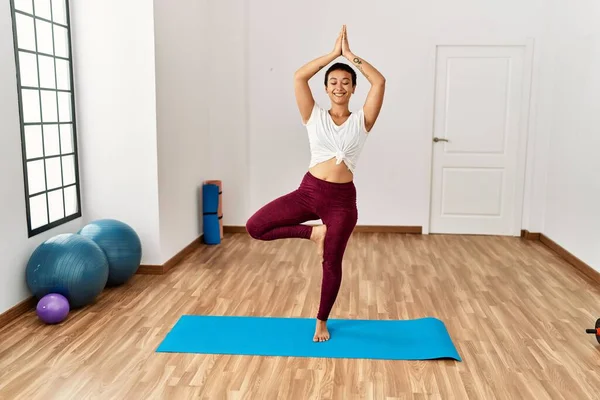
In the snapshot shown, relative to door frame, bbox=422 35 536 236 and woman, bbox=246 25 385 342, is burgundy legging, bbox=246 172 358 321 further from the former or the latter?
door frame, bbox=422 35 536 236

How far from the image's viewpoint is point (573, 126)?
5551 millimetres

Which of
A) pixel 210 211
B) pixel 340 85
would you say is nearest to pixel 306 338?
pixel 340 85

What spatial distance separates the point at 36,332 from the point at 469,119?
15.6 ft

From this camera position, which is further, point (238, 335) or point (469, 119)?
point (469, 119)

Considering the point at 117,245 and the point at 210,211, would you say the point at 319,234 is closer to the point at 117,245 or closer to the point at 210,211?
the point at 117,245

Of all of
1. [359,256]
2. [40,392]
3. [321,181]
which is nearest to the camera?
[40,392]

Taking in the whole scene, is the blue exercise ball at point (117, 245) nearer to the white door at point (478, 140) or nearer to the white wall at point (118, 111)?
the white wall at point (118, 111)

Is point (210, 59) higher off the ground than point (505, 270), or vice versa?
point (210, 59)

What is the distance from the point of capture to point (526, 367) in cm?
323

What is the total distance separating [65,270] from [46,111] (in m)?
1.21

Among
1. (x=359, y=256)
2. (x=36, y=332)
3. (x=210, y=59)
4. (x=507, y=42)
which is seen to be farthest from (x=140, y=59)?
(x=507, y=42)

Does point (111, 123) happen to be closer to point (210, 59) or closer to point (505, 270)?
point (210, 59)

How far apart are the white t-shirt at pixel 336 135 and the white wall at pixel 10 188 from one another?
1880 mm

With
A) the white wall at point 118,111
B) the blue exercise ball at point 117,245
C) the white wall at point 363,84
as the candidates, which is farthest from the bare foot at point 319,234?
the white wall at point 363,84
